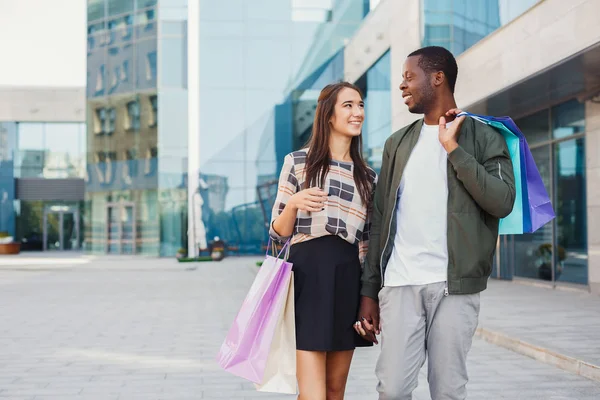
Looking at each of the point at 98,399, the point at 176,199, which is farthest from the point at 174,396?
the point at 176,199

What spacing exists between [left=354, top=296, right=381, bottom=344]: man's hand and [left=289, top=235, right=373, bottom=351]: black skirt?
9 cm

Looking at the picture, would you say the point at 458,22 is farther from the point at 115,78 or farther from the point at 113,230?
the point at 113,230

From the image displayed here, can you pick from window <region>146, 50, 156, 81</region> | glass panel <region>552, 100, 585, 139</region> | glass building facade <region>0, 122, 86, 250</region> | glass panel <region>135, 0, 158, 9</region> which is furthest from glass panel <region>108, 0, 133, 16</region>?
glass panel <region>552, 100, 585, 139</region>

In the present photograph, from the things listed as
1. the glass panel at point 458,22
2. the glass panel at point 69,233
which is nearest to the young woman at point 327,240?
the glass panel at point 458,22

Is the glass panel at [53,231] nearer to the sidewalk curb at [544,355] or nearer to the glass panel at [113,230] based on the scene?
the glass panel at [113,230]

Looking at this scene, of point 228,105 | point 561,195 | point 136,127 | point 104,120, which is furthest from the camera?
point 104,120

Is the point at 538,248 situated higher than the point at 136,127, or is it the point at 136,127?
the point at 136,127

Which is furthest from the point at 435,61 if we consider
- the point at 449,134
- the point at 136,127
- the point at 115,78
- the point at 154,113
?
the point at 115,78

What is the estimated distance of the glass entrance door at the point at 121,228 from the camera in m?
35.5

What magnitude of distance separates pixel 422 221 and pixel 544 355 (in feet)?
14.5

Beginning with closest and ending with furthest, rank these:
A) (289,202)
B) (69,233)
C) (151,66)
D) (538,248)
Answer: (289,202) < (538,248) < (151,66) < (69,233)

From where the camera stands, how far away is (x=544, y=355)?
6.83 meters

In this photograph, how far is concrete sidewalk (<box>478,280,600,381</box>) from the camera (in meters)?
6.59

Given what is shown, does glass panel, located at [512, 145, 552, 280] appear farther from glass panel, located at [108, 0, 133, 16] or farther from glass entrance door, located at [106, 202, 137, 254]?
glass panel, located at [108, 0, 133, 16]
